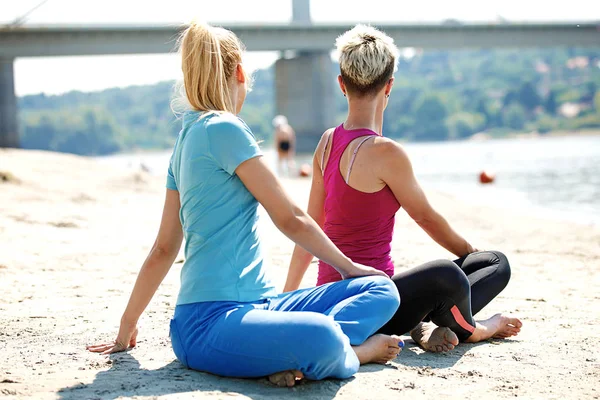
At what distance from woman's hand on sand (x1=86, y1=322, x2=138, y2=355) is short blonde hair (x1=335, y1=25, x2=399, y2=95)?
1.34 m

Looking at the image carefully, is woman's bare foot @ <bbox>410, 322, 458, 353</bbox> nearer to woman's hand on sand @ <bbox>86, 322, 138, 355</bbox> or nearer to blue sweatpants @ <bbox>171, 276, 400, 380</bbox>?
blue sweatpants @ <bbox>171, 276, 400, 380</bbox>

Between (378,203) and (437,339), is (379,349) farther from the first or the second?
(378,203)

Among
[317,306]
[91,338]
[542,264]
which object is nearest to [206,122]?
[317,306]

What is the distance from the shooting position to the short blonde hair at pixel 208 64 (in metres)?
2.60

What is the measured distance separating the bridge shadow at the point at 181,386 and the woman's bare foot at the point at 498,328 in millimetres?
878

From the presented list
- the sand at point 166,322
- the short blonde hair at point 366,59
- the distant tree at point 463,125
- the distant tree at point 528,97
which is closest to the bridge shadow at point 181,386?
the sand at point 166,322

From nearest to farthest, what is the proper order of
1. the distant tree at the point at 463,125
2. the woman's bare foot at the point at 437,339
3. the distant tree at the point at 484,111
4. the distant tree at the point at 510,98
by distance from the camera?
the woman's bare foot at the point at 437,339 → the distant tree at the point at 463,125 → the distant tree at the point at 484,111 → the distant tree at the point at 510,98

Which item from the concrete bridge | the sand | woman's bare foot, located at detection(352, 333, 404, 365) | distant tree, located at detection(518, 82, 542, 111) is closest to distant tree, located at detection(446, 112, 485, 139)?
distant tree, located at detection(518, 82, 542, 111)

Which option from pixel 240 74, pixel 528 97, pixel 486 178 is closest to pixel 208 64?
pixel 240 74

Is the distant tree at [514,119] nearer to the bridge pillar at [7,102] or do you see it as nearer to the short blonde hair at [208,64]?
the bridge pillar at [7,102]

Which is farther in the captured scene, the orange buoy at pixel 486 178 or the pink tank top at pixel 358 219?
the orange buoy at pixel 486 178

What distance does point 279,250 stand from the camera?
5789 millimetres

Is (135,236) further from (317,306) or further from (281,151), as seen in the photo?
(281,151)

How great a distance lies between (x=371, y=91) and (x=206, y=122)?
2.67ft
